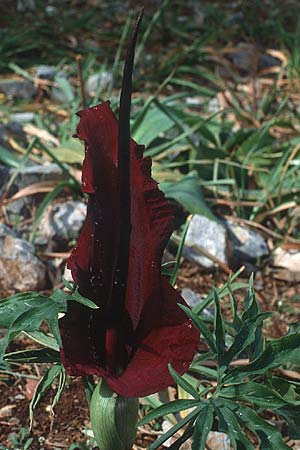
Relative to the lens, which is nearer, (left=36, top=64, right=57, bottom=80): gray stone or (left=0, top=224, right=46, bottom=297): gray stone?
(left=0, top=224, right=46, bottom=297): gray stone

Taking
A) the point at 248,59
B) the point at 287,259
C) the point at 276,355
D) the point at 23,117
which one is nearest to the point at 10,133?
the point at 23,117

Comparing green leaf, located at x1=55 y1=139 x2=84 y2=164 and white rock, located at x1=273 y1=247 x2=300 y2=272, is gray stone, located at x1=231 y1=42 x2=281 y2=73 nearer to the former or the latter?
green leaf, located at x1=55 y1=139 x2=84 y2=164

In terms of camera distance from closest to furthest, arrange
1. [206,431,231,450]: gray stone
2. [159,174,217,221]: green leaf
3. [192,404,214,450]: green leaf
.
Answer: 1. [192,404,214,450]: green leaf
2. [206,431,231,450]: gray stone
3. [159,174,217,221]: green leaf

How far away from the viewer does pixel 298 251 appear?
1922 millimetres

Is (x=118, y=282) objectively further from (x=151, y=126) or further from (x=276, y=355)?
(x=151, y=126)

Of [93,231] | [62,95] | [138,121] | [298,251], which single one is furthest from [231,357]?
[62,95]

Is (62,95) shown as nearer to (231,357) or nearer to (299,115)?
(299,115)

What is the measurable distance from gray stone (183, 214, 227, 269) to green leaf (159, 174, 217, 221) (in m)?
0.06

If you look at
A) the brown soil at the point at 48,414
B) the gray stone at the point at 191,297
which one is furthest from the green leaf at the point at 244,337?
the gray stone at the point at 191,297

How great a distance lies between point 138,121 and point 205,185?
23 cm

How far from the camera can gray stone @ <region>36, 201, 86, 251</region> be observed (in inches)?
72.8

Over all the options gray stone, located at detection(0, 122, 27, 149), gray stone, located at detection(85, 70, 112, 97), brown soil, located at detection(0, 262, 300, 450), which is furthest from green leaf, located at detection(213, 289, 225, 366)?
gray stone, located at detection(85, 70, 112, 97)

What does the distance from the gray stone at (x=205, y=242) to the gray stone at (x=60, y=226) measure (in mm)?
230

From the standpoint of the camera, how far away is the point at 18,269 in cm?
168
